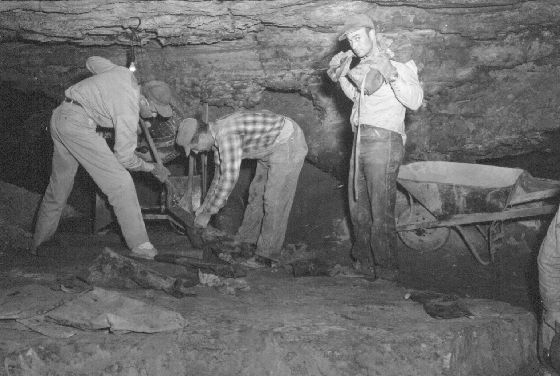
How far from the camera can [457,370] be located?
2.83 metres

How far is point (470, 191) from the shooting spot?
4965 mm

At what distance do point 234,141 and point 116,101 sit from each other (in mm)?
1206

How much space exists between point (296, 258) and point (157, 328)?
7.60ft

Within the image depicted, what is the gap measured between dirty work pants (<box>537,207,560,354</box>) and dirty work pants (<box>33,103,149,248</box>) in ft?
12.0

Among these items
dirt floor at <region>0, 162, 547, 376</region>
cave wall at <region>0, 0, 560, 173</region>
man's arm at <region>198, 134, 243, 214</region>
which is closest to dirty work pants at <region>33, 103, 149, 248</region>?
dirt floor at <region>0, 162, 547, 376</region>

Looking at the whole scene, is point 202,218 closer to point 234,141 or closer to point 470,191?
point 234,141

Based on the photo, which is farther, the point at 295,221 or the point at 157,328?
the point at 295,221

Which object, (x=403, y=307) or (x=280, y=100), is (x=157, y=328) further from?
(x=280, y=100)

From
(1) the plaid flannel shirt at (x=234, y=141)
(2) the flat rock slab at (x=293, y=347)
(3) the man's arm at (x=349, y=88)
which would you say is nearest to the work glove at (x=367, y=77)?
(3) the man's arm at (x=349, y=88)

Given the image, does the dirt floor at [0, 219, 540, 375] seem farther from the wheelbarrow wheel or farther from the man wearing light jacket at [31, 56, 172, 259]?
the wheelbarrow wheel

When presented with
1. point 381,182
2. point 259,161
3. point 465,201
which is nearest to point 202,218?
point 259,161

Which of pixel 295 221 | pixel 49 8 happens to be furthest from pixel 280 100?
pixel 49 8

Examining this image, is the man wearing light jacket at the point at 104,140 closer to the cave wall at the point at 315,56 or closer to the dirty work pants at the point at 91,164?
the dirty work pants at the point at 91,164

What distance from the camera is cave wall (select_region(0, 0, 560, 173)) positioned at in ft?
15.3
